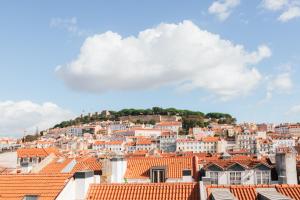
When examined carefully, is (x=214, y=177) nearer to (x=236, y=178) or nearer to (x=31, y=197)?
(x=236, y=178)

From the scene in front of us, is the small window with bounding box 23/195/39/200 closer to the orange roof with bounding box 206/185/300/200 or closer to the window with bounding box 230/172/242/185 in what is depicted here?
the orange roof with bounding box 206/185/300/200

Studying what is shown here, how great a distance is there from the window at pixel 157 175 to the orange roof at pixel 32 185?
12.8 m

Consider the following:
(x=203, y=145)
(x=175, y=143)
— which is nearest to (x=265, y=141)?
(x=203, y=145)

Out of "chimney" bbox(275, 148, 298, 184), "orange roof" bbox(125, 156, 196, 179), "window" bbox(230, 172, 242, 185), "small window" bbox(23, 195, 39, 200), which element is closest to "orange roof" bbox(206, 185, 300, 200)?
"small window" bbox(23, 195, 39, 200)

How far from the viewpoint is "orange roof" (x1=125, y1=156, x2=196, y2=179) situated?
26938 mm

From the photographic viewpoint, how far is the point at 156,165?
28.1m

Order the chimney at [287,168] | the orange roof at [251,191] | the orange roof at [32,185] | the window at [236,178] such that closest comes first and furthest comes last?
the orange roof at [32,185]
the orange roof at [251,191]
the chimney at [287,168]
the window at [236,178]

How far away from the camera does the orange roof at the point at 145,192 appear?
15078mm

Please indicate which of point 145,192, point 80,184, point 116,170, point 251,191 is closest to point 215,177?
point 116,170

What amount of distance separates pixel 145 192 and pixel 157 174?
11.7m

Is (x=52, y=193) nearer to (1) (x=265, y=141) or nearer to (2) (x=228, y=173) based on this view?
(2) (x=228, y=173)

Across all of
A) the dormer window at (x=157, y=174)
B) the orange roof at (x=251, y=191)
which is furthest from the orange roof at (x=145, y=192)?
the dormer window at (x=157, y=174)

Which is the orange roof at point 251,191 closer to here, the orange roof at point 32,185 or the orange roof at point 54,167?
the orange roof at point 32,185

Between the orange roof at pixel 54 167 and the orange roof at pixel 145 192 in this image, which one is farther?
the orange roof at pixel 54 167
